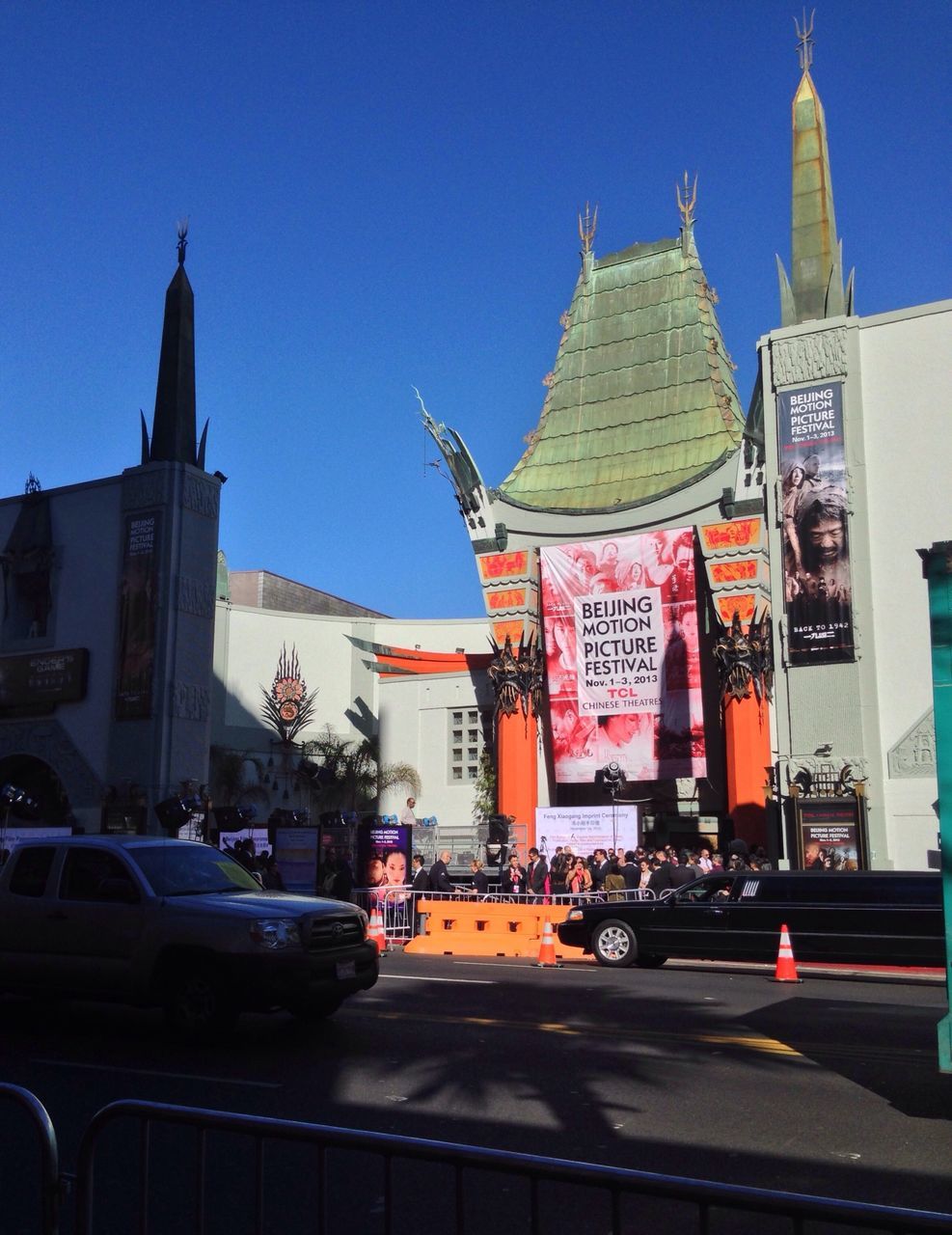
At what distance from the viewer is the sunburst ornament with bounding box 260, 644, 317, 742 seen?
179ft

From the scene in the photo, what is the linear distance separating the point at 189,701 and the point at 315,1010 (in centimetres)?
2221

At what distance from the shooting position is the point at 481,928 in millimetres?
20797

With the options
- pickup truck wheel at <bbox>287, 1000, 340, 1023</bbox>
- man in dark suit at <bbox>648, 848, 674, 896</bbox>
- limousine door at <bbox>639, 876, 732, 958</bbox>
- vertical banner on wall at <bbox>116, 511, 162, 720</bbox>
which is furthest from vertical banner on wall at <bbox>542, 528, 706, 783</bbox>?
pickup truck wheel at <bbox>287, 1000, 340, 1023</bbox>

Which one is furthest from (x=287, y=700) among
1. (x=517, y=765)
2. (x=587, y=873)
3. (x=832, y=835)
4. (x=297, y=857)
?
(x=832, y=835)

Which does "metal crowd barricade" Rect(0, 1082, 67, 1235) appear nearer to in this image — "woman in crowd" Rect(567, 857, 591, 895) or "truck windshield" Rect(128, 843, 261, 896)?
"truck windshield" Rect(128, 843, 261, 896)

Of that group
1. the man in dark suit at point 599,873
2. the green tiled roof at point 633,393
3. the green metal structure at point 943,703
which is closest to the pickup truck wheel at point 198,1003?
the green metal structure at point 943,703

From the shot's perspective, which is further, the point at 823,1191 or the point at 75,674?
the point at 75,674

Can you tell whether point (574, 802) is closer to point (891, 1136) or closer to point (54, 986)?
point (54, 986)

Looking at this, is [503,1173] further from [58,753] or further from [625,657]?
[625,657]

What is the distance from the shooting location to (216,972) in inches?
390

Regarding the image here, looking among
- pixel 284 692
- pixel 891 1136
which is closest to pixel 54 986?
pixel 891 1136

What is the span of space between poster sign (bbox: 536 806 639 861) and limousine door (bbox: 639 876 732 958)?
32.9 ft

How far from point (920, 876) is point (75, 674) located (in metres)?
24.4

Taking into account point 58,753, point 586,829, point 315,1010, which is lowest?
point 315,1010
